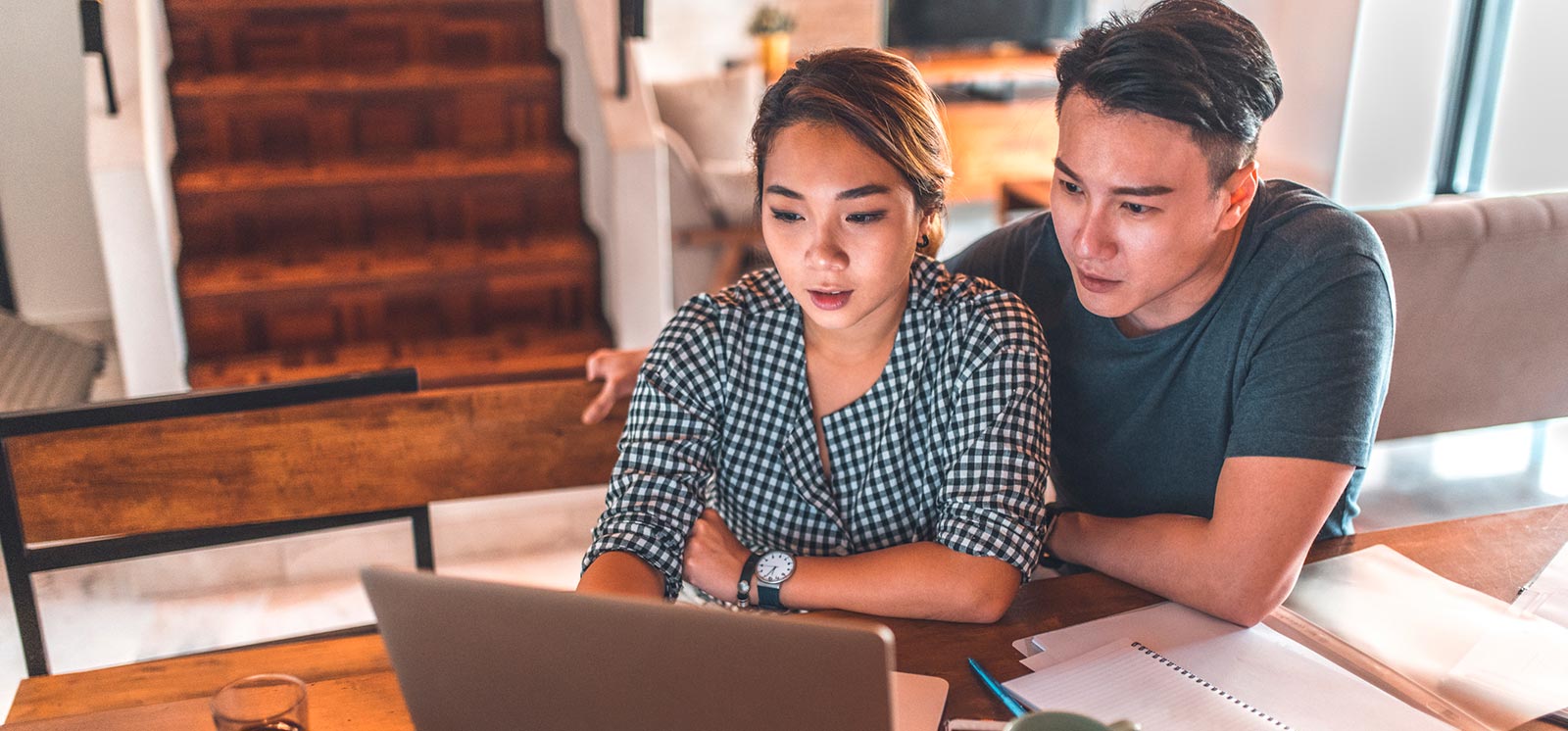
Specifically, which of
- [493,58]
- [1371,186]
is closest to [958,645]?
[493,58]

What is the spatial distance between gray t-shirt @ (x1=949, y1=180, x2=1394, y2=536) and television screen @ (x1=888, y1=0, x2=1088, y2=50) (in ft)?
15.8

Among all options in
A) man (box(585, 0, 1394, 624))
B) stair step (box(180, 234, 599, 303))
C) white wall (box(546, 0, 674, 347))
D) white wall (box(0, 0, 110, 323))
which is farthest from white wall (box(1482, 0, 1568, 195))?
white wall (box(0, 0, 110, 323))

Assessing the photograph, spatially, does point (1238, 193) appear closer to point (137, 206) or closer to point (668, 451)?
point (668, 451)

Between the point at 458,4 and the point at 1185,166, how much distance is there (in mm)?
2735

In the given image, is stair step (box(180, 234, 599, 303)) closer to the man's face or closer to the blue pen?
the man's face

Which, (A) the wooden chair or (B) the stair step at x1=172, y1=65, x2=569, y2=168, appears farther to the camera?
(B) the stair step at x1=172, y1=65, x2=569, y2=168

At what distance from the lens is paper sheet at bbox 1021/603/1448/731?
0.95 meters

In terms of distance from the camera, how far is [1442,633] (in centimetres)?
108

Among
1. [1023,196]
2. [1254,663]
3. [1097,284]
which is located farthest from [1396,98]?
[1254,663]

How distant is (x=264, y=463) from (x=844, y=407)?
0.67 m

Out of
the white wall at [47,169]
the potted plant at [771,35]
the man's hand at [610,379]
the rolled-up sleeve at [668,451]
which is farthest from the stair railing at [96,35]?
the potted plant at [771,35]

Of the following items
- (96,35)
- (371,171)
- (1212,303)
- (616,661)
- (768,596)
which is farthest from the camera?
(371,171)

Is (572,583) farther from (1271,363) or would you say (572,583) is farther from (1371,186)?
(1371,186)

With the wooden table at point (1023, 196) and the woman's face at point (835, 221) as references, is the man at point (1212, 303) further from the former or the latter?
the wooden table at point (1023, 196)
